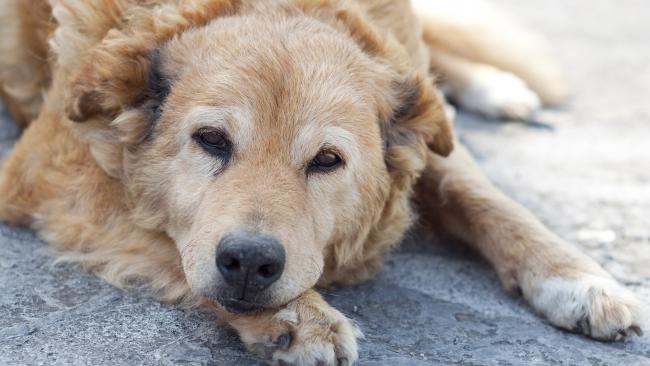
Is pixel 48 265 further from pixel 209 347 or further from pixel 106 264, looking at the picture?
pixel 209 347

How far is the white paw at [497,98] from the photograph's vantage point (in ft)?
20.7

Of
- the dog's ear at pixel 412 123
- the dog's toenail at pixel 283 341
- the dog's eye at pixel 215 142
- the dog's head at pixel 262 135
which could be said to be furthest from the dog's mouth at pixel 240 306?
the dog's ear at pixel 412 123

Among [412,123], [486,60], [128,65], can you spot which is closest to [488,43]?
[486,60]

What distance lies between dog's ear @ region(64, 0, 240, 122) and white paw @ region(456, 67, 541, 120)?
9.66 ft

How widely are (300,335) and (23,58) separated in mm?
2644

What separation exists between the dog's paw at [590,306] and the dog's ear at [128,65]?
5.77ft

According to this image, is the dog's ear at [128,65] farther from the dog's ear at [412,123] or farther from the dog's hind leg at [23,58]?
the dog's hind leg at [23,58]

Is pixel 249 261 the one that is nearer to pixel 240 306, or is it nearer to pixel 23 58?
pixel 240 306

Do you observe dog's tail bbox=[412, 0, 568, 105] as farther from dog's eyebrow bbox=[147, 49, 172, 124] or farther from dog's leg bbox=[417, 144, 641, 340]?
dog's eyebrow bbox=[147, 49, 172, 124]

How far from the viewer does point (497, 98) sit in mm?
6336

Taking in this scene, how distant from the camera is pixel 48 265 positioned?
379cm

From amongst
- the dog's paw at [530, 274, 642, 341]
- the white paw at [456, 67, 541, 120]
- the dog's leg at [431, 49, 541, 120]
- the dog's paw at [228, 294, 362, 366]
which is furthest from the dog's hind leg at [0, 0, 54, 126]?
the white paw at [456, 67, 541, 120]

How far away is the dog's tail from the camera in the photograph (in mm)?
6684

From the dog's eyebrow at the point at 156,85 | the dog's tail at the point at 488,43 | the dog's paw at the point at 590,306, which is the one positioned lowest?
the dog's paw at the point at 590,306
